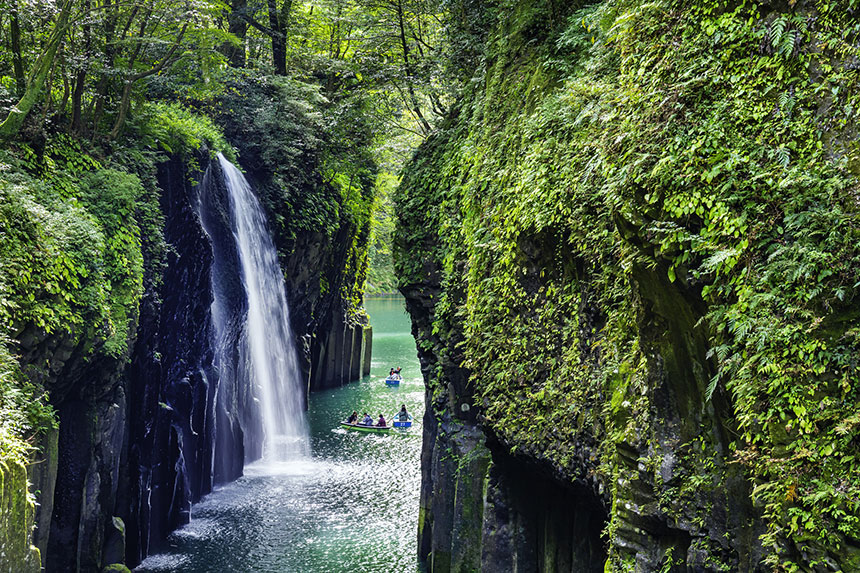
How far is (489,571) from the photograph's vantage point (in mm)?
10391

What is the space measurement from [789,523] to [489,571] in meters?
6.86

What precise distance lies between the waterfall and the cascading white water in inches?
1.1

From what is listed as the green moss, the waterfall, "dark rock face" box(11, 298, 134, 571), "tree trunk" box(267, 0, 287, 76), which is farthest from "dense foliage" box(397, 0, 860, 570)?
"tree trunk" box(267, 0, 287, 76)

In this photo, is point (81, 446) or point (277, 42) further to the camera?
point (277, 42)

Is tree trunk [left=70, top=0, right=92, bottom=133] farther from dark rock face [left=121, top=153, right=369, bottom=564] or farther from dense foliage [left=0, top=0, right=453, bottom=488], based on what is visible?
dark rock face [left=121, top=153, right=369, bottom=564]

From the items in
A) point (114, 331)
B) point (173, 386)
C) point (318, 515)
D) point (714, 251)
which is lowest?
point (318, 515)

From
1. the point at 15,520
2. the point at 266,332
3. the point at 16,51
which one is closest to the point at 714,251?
the point at 15,520

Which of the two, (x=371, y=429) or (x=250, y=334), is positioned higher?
(x=250, y=334)

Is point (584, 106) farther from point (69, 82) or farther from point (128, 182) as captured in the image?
point (69, 82)

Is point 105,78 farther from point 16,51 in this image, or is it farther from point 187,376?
point 187,376

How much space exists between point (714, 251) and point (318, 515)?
1513cm

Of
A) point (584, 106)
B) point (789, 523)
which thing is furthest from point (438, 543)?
point (789, 523)

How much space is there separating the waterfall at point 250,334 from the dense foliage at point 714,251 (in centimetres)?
1325

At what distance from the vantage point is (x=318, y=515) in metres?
17.9
